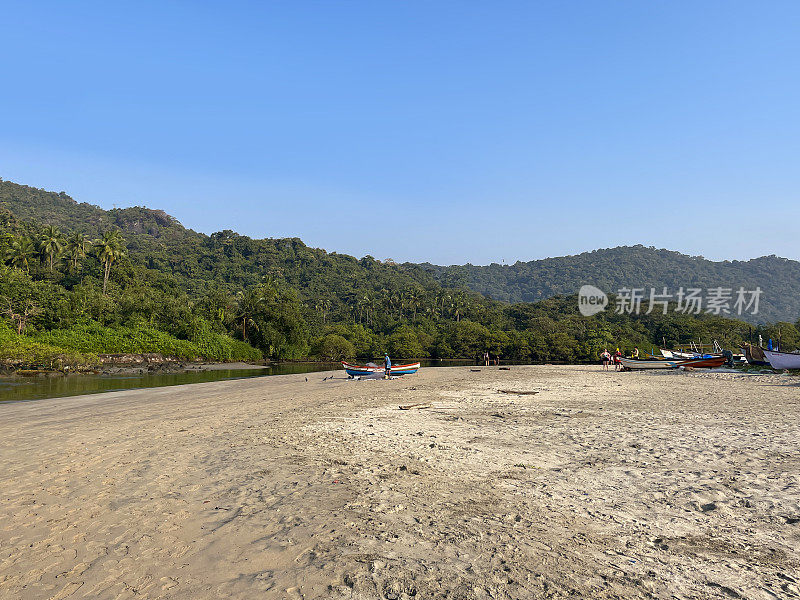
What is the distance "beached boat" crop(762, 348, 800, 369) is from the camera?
3434 centimetres

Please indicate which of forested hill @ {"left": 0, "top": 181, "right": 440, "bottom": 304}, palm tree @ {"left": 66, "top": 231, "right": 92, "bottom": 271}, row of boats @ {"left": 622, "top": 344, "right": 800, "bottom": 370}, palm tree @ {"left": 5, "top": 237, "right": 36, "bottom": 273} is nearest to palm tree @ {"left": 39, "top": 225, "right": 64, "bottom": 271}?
palm tree @ {"left": 66, "top": 231, "right": 92, "bottom": 271}

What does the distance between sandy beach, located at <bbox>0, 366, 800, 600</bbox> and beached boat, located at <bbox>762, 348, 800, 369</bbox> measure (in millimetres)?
26124

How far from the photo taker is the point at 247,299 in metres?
88.4

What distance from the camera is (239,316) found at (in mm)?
88188

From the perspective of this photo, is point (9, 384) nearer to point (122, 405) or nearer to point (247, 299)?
point (122, 405)

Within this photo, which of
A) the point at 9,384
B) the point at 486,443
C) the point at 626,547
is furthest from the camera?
the point at 9,384

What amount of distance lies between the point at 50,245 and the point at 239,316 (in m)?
39.2

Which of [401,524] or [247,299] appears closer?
[401,524]

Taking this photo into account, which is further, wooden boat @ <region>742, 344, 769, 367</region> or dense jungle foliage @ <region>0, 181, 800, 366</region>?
dense jungle foliage @ <region>0, 181, 800, 366</region>

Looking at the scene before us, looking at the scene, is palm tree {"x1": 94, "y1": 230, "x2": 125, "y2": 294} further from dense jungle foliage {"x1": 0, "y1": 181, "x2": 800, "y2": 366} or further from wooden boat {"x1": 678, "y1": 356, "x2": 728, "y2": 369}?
wooden boat {"x1": 678, "y1": 356, "x2": 728, "y2": 369}

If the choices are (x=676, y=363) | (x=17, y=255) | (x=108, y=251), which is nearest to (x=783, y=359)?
(x=676, y=363)

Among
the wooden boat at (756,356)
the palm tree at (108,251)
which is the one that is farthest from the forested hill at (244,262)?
the wooden boat at (756,356)

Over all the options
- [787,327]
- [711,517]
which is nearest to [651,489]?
[711,517]

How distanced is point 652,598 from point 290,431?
417 inches
